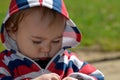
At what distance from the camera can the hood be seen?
2.68m

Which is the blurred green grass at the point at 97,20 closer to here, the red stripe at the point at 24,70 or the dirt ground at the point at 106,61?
the dirt ground at the point at 106,61

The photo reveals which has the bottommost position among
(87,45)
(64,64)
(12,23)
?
(87,45)

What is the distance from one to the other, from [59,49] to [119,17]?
4.98 m

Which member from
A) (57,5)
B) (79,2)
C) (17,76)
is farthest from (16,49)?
(79,2)

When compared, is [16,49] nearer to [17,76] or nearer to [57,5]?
[17,76]

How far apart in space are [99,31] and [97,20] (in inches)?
19.1

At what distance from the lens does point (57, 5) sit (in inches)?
107

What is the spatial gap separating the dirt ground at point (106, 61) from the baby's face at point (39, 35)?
3117mm

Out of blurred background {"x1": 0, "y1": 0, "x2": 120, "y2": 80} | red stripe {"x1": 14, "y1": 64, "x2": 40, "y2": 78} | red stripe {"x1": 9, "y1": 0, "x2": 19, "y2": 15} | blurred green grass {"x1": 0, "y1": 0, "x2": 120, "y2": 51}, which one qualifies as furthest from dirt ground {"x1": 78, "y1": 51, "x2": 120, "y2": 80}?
red stripe {"x1": 9, "y1": 0, "x2": 19, "y2": 15}

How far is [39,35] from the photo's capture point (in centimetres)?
269

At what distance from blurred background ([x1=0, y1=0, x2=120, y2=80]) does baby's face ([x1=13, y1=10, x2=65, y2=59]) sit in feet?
10.0

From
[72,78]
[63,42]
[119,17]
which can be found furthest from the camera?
[119,17]

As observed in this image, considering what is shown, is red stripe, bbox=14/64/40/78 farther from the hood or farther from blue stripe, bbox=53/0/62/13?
blue stripe, bbox=53/0/62/13

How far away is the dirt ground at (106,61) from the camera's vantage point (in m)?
5.92
